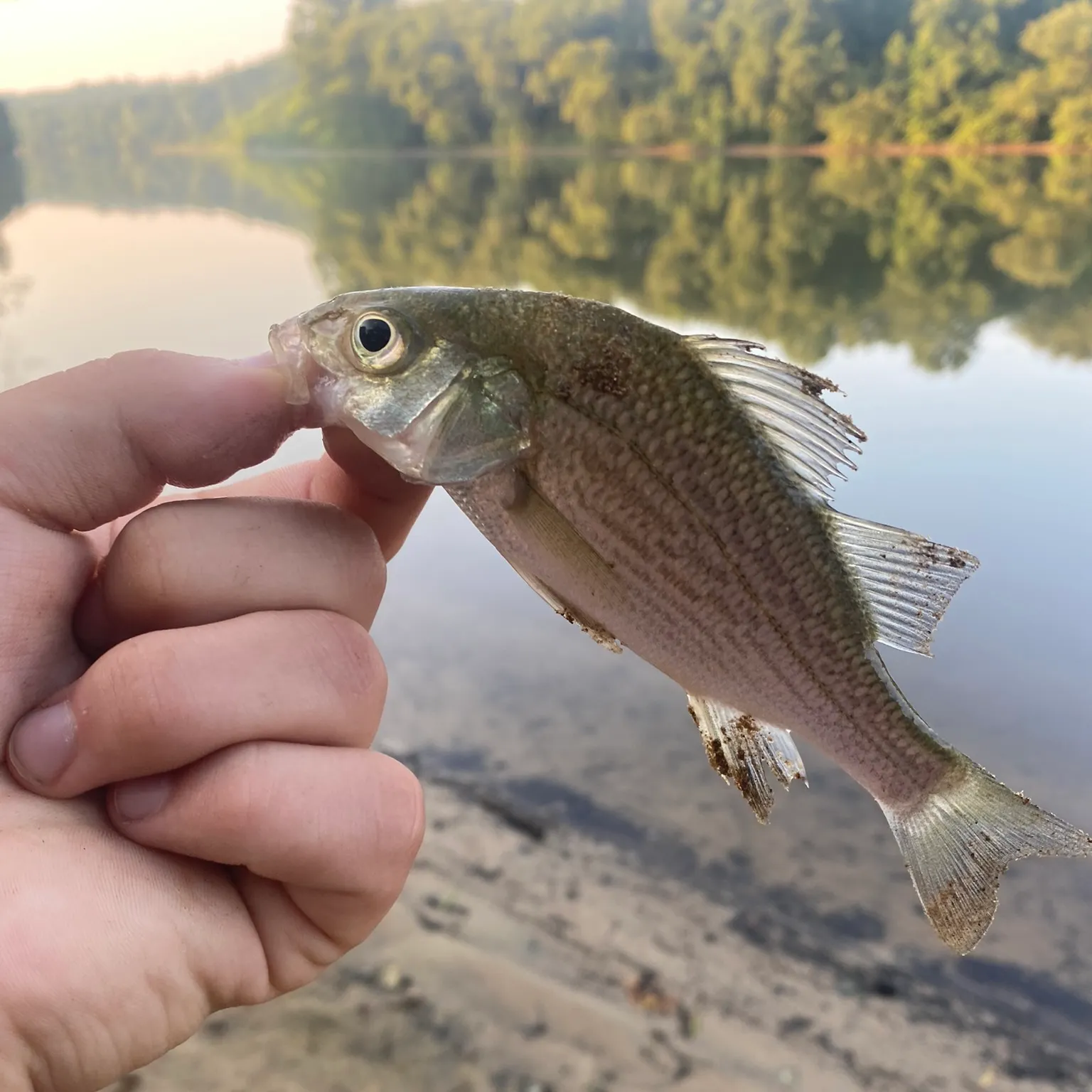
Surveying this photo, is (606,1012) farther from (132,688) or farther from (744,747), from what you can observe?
(132,688)

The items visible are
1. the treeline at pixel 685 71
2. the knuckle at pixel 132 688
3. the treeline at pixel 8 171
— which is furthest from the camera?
the treeline at pixel 685 71

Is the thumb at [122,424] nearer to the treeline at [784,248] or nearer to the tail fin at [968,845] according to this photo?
the tail fin at [968,845]

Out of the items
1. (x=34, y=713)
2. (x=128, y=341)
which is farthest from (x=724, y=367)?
(x=128, y=341)

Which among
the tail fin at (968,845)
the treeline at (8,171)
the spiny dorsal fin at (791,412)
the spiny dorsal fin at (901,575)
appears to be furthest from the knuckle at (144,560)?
the treeline at (8,171)

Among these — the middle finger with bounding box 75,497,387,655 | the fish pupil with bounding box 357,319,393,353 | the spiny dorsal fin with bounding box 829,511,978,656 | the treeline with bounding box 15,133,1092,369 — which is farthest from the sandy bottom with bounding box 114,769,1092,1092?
the treeline with bounding box 15,133,1092,369

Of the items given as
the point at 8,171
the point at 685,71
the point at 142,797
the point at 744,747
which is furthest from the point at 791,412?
the point at 685,71

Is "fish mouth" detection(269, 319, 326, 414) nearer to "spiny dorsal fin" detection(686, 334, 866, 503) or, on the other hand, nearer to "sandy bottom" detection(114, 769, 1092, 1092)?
"spiny dorsal fin" detection(686, 334, 866, 503)

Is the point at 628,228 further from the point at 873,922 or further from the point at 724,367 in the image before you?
the point at 724,367
